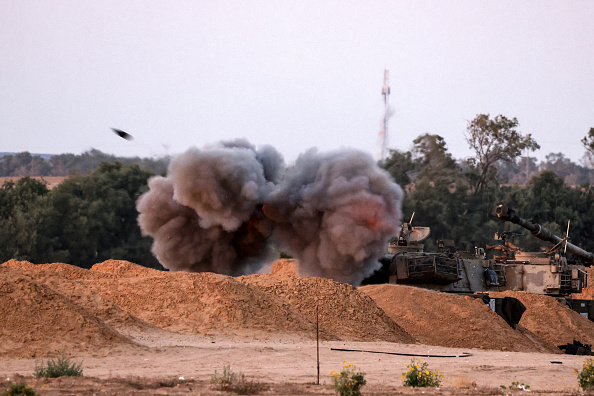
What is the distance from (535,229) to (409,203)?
82.9ft

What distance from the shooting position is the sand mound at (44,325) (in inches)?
591

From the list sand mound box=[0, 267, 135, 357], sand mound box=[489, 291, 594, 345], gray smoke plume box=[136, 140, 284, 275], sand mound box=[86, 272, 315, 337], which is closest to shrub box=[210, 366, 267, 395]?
sand mound box=[0, 267, 135, 357]

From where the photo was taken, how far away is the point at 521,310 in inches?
965

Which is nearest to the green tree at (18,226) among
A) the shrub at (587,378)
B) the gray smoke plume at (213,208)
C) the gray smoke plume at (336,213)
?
the gray smoke plume at (213,208)

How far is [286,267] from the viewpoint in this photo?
104 ft

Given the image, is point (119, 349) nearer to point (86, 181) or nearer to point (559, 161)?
point (86, 181)

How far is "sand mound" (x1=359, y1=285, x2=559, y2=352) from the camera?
71.4ft

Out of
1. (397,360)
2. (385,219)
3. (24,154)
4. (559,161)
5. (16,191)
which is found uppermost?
(559,161)

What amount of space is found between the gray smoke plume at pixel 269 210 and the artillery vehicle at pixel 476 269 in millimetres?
918

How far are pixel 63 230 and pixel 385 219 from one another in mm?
21991

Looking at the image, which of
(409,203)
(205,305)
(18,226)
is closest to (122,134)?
(205,305)

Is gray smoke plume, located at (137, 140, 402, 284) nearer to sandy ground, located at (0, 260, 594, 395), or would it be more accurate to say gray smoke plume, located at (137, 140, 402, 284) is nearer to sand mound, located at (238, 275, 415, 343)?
sandy ground, located at (0, 260, 594, 395)

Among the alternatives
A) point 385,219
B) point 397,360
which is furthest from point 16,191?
point 397,360

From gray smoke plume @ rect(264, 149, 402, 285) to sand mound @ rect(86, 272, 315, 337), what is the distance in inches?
308
